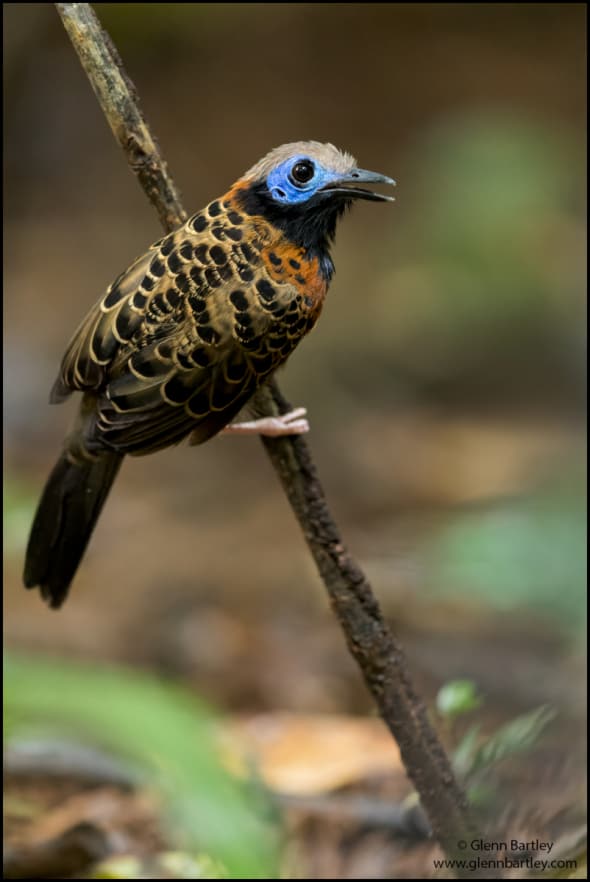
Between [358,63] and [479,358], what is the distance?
5604 millimetres

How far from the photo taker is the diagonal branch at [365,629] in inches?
119

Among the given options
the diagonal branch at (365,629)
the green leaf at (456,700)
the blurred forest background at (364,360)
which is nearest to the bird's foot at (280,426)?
the diagonal branch at (365,629)

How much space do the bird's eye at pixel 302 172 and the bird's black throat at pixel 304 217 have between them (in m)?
0.05

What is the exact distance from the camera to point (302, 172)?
8.63ft

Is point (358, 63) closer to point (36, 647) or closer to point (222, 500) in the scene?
point (222, 500)

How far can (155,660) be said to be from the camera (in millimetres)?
6082

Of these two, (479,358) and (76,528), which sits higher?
(479,358)

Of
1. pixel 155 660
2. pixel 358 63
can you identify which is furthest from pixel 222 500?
pixel 358 63

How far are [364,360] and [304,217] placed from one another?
6668mm

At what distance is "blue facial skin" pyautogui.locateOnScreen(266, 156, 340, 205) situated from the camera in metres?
2.59

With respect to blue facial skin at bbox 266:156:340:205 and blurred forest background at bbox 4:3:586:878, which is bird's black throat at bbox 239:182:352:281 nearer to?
blue facial skin at bbox 266:156:340:205

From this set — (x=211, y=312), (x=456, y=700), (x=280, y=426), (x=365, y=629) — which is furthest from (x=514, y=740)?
(x=211, y=312)

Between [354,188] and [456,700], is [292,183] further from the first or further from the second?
[456,700]

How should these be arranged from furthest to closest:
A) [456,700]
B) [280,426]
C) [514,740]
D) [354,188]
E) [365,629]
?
[514,740], [456,700], [365,629], [280,426], [354,188]
